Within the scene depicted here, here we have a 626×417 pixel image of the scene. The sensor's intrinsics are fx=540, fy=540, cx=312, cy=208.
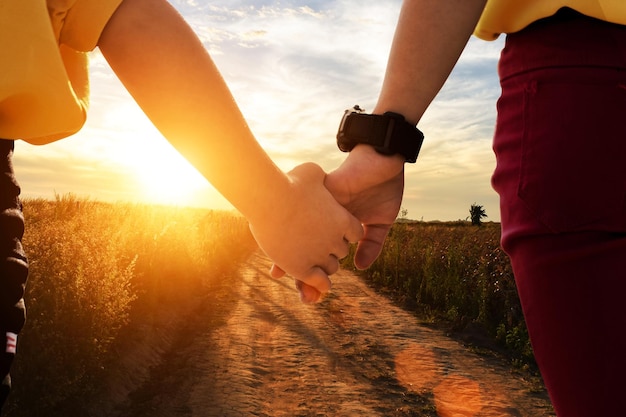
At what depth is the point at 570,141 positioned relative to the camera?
0.98 meters

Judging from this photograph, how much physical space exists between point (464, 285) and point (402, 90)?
683 cm

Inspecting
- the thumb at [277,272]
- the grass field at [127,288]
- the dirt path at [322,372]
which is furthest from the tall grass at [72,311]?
the thumb at [277,272]

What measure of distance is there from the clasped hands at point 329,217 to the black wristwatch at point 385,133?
0.04 meters

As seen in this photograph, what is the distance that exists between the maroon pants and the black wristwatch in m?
0.54

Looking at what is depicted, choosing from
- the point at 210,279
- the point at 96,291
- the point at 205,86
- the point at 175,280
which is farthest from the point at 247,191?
the point at 210,279

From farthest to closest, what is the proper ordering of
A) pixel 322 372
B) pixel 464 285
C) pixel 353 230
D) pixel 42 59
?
pixel 464 285
pixel 322 372
pixel 353 230
pixel 42 59

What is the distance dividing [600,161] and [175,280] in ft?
25.0

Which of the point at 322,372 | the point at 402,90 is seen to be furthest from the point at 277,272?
the point at 322,372

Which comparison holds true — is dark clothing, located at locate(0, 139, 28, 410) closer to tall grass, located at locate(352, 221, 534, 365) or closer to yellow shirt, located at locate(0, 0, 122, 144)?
yellow shirt, located at locate(0, 0, 122, 144)

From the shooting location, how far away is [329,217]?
1.61 meters

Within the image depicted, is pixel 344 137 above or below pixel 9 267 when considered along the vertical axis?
above

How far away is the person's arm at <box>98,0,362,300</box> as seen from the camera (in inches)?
44.6

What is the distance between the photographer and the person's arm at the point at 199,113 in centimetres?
113

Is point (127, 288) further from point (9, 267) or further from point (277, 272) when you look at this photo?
point (9, 267)
